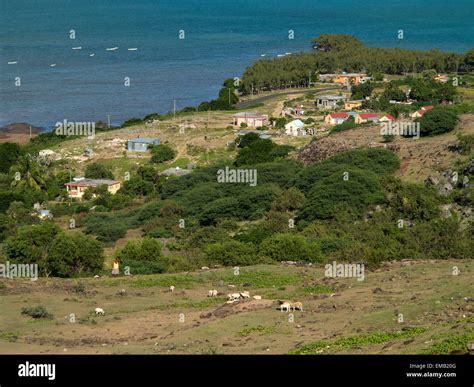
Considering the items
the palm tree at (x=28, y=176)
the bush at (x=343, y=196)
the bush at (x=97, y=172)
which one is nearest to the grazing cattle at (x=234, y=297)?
the bush at (x=343, y=196)

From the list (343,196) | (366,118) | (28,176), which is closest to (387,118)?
(366,118)

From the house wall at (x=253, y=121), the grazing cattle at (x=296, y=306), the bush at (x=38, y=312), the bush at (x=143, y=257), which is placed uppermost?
the house wall at (x=253, y=121)

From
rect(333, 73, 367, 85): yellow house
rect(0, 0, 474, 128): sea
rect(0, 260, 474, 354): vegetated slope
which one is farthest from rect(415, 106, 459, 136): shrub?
rect(333, 73, 367, 85): yellow house

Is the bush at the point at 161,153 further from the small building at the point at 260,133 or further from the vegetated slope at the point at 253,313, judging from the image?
the vegetated slope at the point at 253,313

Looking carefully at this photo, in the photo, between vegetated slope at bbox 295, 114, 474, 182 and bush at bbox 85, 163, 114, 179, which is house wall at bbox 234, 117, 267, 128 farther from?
vegetated slope at bbox 295, 114, 474, 182
